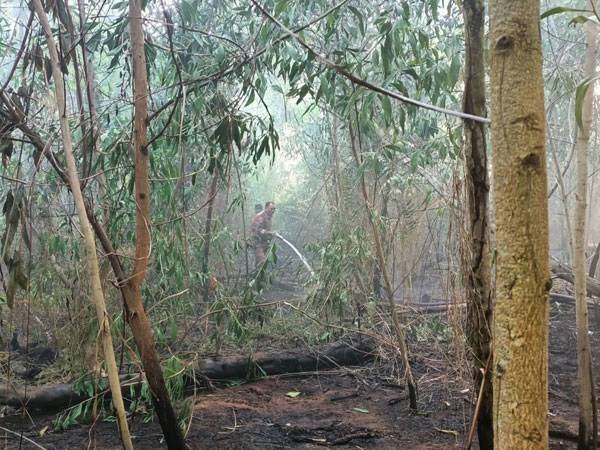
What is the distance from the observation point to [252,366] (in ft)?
16.0

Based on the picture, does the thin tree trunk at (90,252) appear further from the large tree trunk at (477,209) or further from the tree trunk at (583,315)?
the tree trunk at (583,315)

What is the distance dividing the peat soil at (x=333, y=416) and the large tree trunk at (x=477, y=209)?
269 millimetres

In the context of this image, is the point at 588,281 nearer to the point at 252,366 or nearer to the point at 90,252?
the point at 252,366

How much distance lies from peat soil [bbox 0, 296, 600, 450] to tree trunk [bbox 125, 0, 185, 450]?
65 cm

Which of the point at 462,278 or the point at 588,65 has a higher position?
the point at 588,65

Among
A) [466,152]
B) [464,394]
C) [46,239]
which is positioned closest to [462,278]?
[466,152]

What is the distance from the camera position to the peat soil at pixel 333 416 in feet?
11.3

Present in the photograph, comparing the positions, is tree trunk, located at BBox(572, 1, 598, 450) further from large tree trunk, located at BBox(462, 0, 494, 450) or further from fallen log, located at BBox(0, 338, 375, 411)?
fallen log, located at BBox(0, 338, 375, 411)

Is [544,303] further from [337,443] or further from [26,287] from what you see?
[337,443]

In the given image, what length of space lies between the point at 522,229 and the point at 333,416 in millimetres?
3304

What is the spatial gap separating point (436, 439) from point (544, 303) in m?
2.74

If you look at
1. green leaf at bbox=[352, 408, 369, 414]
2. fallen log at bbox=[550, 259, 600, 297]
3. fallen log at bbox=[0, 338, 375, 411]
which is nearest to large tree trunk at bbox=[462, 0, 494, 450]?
green leaf at bbox=[352, 408, 369, 414]

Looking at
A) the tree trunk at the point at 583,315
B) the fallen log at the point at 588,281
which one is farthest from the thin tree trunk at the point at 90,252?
the fallen log at the point at 588,281

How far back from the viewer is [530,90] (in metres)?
1.01
